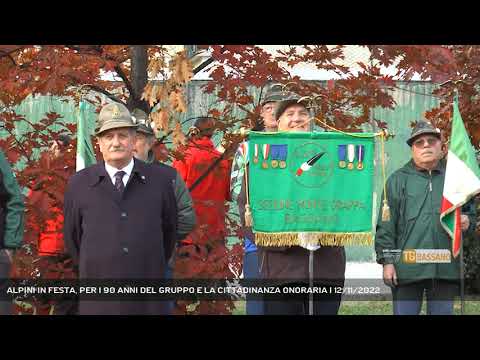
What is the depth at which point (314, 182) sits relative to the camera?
6906 mm

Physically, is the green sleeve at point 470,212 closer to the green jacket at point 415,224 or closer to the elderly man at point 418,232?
the elderly man at point 418,232

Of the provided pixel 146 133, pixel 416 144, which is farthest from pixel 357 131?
pixel 146 133

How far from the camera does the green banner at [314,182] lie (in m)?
6.82

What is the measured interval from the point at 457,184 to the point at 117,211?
2.35m

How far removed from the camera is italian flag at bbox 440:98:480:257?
684 centimetres

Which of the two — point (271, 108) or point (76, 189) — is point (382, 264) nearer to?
point (271, 108)

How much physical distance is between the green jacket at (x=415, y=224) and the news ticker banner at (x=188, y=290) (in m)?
0.39

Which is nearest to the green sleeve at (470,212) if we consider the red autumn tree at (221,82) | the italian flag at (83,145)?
the red autumn tree at (221,82)

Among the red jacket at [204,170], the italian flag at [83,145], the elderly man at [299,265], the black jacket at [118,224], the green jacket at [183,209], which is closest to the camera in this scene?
the black jacket at [118,224]

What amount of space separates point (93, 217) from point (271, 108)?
1499 millimetres

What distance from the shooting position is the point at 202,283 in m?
7.22

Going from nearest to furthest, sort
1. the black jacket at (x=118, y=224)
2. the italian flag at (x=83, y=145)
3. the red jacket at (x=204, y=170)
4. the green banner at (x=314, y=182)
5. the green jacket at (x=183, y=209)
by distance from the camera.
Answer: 1. the black jacket at (x=118, y=224)
2. the green banner at (x=314, y=182)
3. the green jacket at (x=183, y=209)
4. the italian flag at (x=83, y=145)
5. the red jacket at (x=204, y=170)

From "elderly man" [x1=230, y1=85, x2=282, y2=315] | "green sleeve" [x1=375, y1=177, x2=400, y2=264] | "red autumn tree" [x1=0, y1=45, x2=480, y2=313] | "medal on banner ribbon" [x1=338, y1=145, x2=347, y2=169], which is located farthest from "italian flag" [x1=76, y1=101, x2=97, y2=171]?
"green sleeve" [x1=375, y1=177, x2=400, y2=264]

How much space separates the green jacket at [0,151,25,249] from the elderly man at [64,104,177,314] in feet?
1.55
